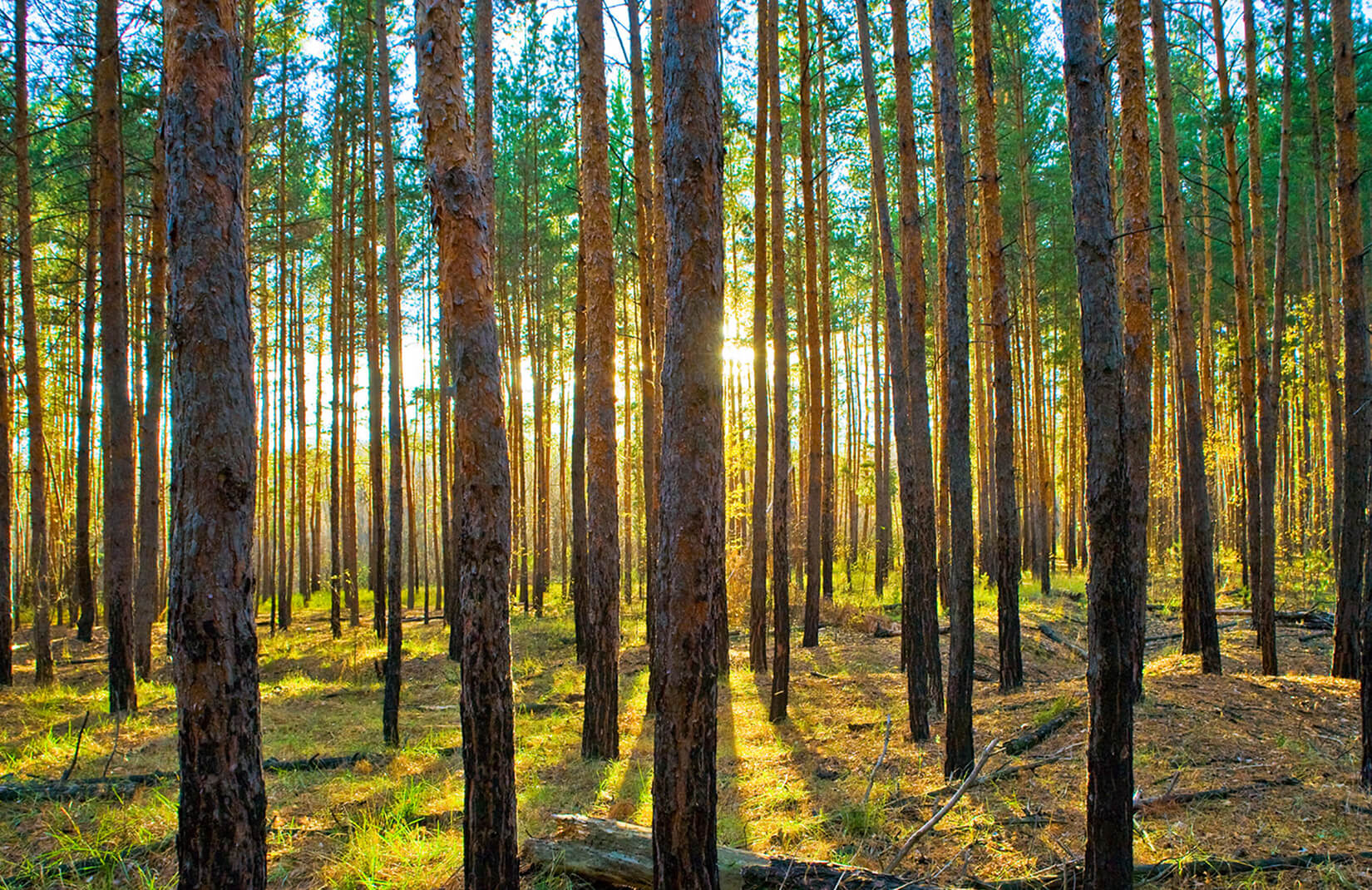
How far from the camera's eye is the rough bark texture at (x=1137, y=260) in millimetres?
6844

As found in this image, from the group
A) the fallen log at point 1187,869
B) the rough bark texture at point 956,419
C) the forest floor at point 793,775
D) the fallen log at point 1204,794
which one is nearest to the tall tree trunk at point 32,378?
the forest floor at point 793,775

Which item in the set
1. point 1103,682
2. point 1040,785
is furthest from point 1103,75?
point 1040,785

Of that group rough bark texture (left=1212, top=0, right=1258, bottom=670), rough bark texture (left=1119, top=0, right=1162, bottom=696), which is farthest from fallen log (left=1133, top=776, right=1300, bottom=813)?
rough bark texture (left=1212, top=0, right=1258, bottom=670)

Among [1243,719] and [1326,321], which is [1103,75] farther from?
[1326,321]

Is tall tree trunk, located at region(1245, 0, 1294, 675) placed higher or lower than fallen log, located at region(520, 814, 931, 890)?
higher

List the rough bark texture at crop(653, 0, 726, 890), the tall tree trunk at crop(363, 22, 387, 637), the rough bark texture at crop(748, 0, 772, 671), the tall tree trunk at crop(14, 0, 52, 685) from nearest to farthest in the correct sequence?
the rough bark texture at crop(653, 0, 726, 890) → the rough bark texture at crop(748, 0, 772, 671) → the tall tree trunk at crop(363, 22, 387, 637) → the tall tree trunk at crop(14, 0, 52, 685)

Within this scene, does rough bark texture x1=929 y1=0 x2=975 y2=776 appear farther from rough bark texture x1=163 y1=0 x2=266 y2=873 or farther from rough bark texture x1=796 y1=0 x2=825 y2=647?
rough bark texture x1=163 y1=0 x2=266 y2=873

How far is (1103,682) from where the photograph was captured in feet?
11.9

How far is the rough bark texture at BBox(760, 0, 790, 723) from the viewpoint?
27.0 ft

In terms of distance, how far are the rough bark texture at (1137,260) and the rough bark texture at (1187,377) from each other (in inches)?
55.8

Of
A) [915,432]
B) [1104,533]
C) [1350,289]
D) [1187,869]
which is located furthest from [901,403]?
[1187,869]

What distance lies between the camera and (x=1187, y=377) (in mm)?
8516

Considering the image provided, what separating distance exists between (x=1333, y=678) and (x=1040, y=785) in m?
4.95

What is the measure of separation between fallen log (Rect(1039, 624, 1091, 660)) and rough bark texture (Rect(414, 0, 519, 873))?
10.2m
